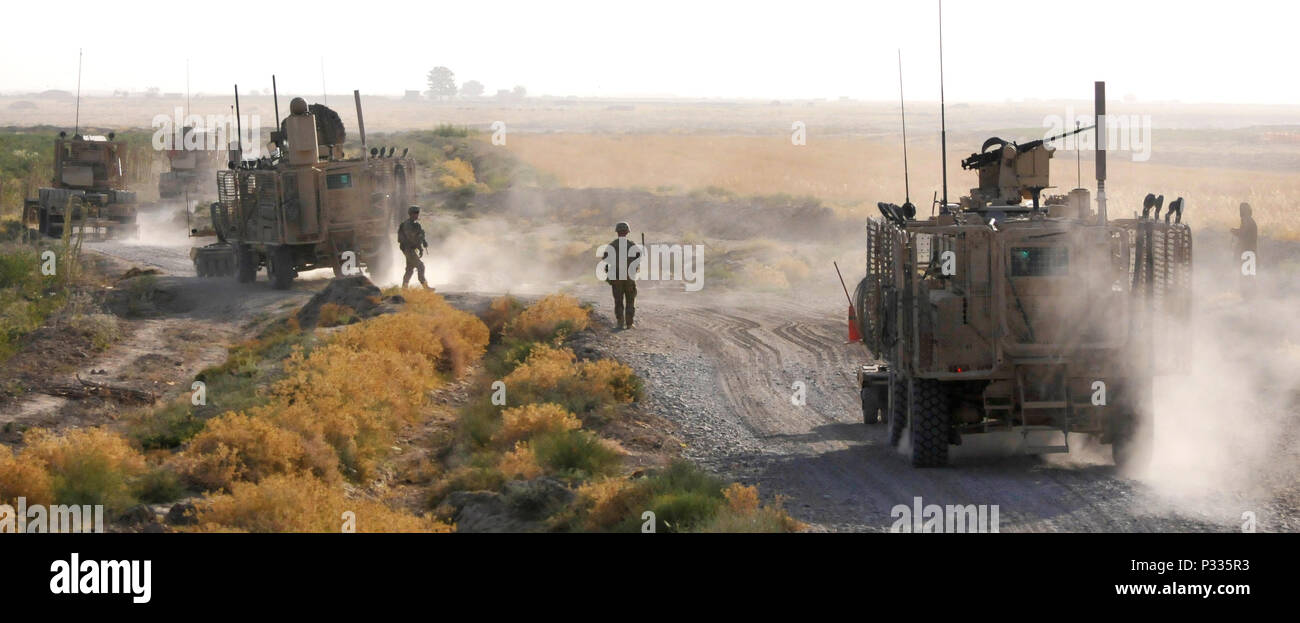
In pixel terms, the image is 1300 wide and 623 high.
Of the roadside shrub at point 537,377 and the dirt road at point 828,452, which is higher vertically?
the roadside shrub at point 537,377

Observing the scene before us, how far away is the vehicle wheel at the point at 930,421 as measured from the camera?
12789 mm

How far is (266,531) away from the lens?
31.8 feet

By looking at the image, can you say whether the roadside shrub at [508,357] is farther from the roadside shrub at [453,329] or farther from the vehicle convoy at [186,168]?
the vehicle convoy at [186,168]

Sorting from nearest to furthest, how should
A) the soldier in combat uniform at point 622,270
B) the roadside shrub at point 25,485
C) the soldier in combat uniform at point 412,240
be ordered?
1. the roadside shrub at point 25,485
2. the soldier in combat uniform at point 622,270
3. the soldier in combat uniform at point 412,240

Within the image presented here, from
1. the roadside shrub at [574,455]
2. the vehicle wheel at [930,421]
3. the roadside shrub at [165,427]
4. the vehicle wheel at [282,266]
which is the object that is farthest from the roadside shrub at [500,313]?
the vehicle wheel at [930,421]

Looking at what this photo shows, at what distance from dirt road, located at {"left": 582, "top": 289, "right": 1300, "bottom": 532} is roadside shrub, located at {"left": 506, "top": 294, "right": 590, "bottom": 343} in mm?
766

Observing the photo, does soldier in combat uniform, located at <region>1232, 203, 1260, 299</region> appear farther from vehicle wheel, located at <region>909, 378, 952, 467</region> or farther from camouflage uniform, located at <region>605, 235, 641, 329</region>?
vehicle wheel, located at <region>909, 378, 952, 467</region>

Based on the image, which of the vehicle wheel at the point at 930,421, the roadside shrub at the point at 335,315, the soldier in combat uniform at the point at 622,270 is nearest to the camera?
the vehicle wheel at the point at 930,421

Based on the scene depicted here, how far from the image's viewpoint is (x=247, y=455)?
12844 millimetres

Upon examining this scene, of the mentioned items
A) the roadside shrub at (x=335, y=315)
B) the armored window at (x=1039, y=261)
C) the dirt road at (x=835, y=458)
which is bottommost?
the dirt road at (x=835, y=458)

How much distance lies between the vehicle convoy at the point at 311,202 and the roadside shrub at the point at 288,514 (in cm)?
1763

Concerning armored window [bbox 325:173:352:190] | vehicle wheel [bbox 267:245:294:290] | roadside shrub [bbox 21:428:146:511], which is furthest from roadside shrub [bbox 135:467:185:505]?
vehicle wheel [bbox 267:245:294:290]
